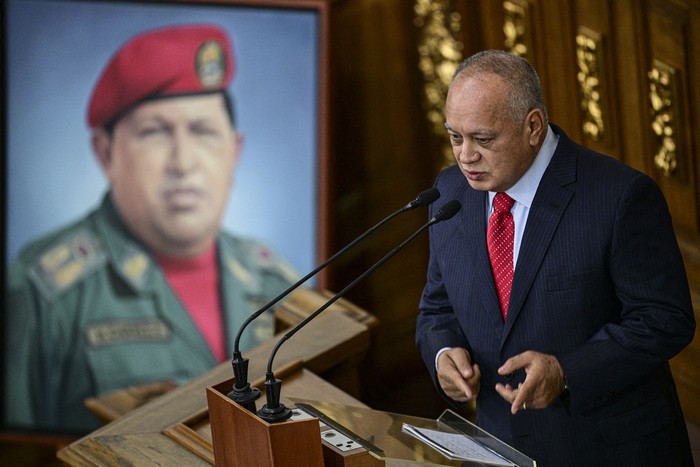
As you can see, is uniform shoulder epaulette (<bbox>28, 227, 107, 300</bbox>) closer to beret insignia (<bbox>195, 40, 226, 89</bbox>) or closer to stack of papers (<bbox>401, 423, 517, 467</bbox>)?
beret insignia (<bbox>195, 40, 226, 89</bbox>)

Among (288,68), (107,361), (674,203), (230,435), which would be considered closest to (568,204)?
(230,435)

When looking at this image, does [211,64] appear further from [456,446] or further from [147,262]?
[456,446]

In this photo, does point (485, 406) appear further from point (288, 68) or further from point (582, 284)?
point (288, 68)

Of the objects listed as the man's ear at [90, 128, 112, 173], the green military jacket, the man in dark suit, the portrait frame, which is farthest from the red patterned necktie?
the man's ear at [90, 128, 112, 173]

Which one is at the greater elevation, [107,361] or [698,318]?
[698,318]

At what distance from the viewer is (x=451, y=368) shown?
2010 millimetres

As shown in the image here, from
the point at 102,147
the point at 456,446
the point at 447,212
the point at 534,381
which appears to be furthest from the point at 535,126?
the point at 102,147

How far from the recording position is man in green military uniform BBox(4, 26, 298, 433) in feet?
13.2

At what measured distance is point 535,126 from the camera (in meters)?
1.97

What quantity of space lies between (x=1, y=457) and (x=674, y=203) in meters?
2.88

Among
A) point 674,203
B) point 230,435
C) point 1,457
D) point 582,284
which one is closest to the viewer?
point 230,435

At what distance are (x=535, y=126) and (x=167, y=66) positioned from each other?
92.3 inches

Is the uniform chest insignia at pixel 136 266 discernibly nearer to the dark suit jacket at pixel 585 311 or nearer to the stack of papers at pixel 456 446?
the dark suit jacket at pixel 585 311

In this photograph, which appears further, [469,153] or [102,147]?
[102,147]
